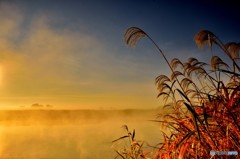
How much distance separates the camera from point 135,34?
4.05 meters

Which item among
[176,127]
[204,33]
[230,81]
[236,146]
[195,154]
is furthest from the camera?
[230,81]

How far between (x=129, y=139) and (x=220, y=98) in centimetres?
234

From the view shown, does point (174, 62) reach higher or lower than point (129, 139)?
higher

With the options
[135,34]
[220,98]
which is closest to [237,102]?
[220,98]

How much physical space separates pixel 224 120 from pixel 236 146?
28 centimetres

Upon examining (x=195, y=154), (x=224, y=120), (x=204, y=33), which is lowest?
(x=195, y=154)

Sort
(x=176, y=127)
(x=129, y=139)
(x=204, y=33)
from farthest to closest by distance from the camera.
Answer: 1. (x=129, y=139)
2. (x=176, y=127)
3. (x=204, y=33)

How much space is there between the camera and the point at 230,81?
4.82 metres

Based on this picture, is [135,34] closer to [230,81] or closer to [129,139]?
[230,81]

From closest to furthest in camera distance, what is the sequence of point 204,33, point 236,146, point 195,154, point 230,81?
point 236,146, point 195,154, point 204,33, point 230,81

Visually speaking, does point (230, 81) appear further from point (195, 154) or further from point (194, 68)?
point (195, 154)

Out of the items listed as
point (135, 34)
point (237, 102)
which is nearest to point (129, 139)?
point (135, 34)

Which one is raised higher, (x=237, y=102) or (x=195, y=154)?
(x=237, y=102)

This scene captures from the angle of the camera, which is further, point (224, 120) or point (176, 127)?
point (176, 127)
